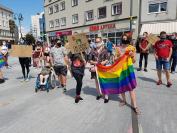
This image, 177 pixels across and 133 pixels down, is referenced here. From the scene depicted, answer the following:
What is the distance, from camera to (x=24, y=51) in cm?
935

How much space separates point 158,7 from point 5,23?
69.4 metres

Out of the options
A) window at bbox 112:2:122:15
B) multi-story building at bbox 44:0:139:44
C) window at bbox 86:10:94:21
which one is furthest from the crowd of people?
window at bbox 86:10:94:21

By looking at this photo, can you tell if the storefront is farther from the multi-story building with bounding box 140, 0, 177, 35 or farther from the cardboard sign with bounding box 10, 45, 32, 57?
the cardboard sign with bounding box 10, 45, 32, 57

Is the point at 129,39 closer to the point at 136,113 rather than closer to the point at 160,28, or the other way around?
the point at 136,113

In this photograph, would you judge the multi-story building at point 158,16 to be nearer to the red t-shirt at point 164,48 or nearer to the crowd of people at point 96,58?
the crowd of people at point 96,58

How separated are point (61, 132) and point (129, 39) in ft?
9.10

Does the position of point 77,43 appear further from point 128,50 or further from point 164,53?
point 164,53

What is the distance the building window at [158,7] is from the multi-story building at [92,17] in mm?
1557

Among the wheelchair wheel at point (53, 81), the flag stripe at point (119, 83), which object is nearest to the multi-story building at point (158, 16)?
the wheelchair wheel at point (53, 81)

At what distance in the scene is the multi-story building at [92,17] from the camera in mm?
27867

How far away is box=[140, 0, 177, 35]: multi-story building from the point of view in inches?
935

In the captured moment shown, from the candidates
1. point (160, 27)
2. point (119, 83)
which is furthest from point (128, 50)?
point (160, 27)

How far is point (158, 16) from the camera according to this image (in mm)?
25047

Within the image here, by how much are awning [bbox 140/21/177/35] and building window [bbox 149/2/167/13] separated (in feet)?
5.05
